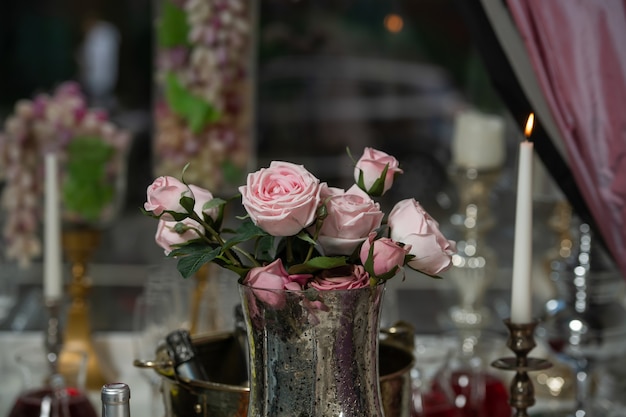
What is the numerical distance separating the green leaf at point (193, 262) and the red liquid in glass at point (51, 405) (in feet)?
1.20

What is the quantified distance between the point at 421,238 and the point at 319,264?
7 cm

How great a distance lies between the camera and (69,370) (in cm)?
104

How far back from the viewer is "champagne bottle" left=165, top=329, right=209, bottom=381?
28.1 inches

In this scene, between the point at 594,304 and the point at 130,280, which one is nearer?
the point at 594,304

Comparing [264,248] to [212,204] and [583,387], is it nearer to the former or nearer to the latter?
[212,204]

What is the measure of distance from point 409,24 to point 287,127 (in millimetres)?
344

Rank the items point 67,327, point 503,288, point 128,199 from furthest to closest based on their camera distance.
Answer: point 128,199 → point 503,288 → point 67,327

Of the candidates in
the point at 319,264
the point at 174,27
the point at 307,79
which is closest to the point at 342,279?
the point at 319,264

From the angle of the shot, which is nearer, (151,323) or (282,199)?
(282,199)

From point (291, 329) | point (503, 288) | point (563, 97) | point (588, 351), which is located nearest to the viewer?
point (291, 329)

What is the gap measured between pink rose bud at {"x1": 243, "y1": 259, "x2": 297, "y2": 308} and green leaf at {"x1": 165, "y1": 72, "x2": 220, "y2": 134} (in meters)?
0.72

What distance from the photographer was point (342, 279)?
1.94 ft

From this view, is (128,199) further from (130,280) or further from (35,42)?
(35,42)

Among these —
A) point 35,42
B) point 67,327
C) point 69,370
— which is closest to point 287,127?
point 35,42
